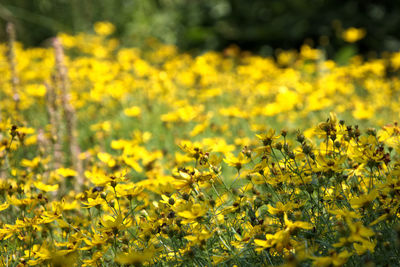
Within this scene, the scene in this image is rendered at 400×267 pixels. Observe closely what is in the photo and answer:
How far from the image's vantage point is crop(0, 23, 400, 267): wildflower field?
1.20 metres

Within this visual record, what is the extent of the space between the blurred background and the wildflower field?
2.86ft

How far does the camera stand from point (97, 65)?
432cm

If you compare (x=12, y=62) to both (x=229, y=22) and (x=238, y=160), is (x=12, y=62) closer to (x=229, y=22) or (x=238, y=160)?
(x=238, y=160)

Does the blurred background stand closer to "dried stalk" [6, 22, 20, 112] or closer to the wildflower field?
the wildflower field

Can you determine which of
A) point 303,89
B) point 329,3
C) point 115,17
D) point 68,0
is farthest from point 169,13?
point 303,89

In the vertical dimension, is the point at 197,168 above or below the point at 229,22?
below

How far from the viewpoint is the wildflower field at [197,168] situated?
1.20 metres

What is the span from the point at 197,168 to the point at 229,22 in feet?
19.7

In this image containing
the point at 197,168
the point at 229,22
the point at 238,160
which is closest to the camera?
the point at 238,160

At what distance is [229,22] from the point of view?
7289mm

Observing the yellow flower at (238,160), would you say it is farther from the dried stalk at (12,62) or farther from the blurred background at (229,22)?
the blurred background at (229,22)

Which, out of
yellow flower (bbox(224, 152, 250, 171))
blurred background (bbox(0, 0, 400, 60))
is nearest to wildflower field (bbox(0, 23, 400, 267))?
yellow flower (bbox(224, 152, 250, 171))

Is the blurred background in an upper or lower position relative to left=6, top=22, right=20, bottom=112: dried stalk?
upper

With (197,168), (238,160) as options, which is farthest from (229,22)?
(238,160)
